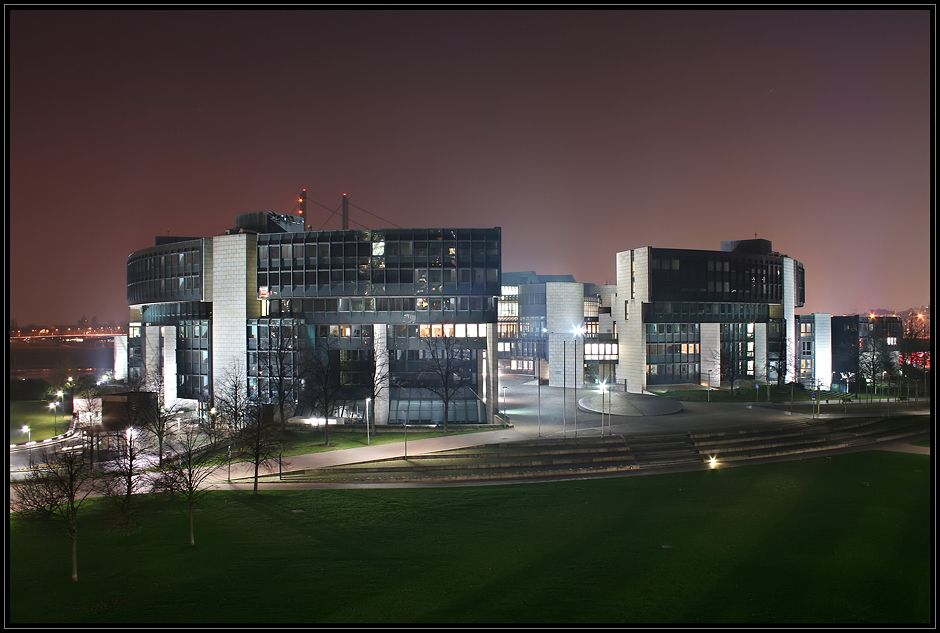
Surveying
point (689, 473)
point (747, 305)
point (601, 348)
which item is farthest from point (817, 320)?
point (689, 473)

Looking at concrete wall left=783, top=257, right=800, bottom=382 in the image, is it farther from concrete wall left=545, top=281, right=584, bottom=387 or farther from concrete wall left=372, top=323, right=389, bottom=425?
concrete wall left=372, top=323, right=389, bottom=425

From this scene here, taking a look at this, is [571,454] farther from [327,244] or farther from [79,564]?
[327,244]

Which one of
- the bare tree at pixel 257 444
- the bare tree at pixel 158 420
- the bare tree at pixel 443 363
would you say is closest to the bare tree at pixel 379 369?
the bare tree at pixel 443 363

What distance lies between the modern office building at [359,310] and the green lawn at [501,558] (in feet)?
91.0

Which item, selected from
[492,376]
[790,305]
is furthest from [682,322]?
[492,376]

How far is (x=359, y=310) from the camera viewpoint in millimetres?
61094

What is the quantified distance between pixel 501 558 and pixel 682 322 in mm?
66125

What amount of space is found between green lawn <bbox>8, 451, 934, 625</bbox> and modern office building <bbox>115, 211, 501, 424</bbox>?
27.8 metres

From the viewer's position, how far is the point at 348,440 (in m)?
44.8

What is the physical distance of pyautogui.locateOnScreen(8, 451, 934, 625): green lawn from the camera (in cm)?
1844

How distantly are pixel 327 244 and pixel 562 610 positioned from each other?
4996 centimetres

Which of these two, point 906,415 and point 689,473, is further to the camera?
point 906,415

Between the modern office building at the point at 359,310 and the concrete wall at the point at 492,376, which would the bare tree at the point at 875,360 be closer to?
the concrete wall at the point at 492,376

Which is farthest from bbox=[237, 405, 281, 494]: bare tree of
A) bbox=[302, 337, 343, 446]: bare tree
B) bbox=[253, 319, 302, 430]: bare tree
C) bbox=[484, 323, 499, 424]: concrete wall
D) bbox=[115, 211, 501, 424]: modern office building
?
bbox=[484, 323, 499, 424]: concrete wall
